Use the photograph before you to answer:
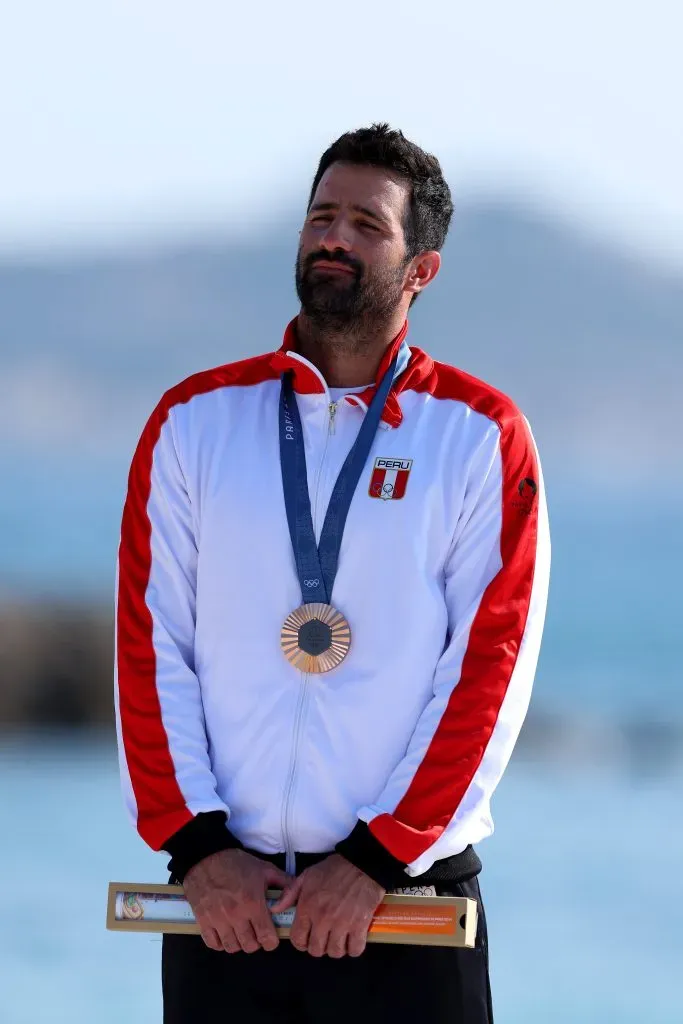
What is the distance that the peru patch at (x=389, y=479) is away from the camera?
6.57ft

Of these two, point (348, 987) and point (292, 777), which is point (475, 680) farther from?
point (348, 987)

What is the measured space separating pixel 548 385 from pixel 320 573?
1248 cm

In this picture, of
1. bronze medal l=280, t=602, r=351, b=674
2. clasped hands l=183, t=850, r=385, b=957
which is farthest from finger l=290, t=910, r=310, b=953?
bronze medal l=280, t=602, r=351, b=674

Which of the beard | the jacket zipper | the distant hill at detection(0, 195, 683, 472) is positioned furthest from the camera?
the distant hill at detection(0, 195, 683, 472)

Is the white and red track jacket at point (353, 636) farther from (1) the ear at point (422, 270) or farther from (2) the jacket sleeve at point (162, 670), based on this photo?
(1) the ear at point (422, 270)

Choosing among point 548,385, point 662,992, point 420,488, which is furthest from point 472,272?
point 420,488

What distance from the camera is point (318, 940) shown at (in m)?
1.83

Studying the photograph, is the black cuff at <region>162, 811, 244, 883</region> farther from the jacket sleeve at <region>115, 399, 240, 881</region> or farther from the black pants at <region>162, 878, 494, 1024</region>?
the black pants at <region>162, 878, 494, 1024</region>

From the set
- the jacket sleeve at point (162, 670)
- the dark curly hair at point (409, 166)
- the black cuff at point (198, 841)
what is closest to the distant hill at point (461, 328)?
the dark curly hair at point (409, 166)

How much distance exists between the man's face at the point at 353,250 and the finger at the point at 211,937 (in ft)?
2.81

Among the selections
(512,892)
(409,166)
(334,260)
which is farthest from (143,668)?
(512,892)

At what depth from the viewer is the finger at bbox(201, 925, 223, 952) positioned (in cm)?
186

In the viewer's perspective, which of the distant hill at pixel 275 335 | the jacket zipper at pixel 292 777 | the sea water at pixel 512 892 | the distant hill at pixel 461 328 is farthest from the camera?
the distant hill at pixel 461 328

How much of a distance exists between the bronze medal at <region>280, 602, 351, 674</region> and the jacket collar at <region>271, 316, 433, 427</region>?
12.3 inches
